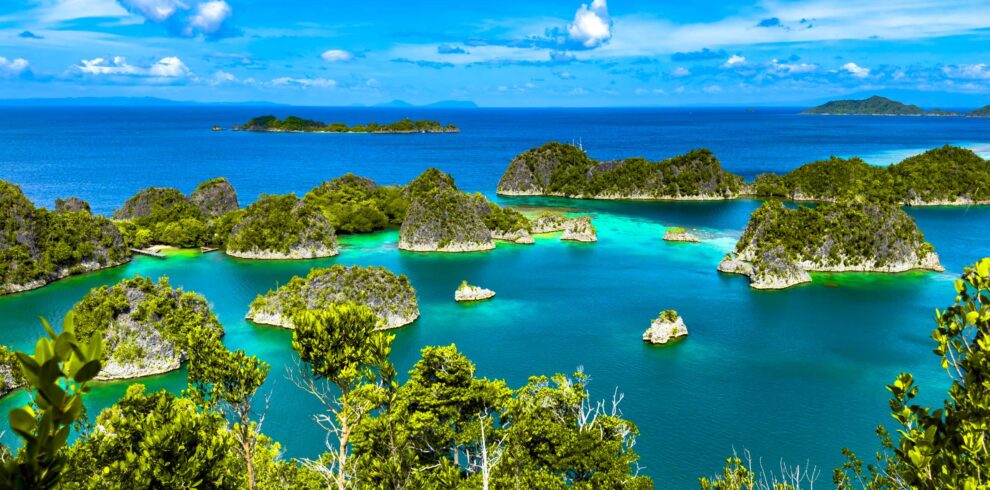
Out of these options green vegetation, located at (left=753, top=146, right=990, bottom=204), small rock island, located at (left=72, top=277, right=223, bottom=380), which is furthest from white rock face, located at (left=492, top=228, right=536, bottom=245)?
green vegetation, located at (left=753, top=146, right=990, bottom=204)

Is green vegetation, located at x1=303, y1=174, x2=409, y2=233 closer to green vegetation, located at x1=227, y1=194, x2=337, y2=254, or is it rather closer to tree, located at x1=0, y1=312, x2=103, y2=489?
green vegetation, located at x1=227, y1=194, x2=337, y2=254

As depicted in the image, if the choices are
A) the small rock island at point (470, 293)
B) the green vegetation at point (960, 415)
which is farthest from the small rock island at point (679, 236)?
the green vegetation at point (960, 415)

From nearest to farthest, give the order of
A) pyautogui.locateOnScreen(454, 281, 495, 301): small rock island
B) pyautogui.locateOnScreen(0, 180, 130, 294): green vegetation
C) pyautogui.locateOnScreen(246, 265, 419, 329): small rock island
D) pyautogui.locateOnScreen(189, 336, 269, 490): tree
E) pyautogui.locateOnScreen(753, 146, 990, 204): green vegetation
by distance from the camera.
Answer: pyautogui.locateOnScreen(189, 336, 269, 490): tree → pyautogui.locateOnScreen(246, 265, 419, 329): small rock island → pyautogui.locateOnScreen(454, 281, 495, 301): small rock island → pyautogui.locateOnScreen(0, 180, 130, 294): green vegetation → pyautogui.locateOnScreen(753, 146, 990, 204): green vegetation

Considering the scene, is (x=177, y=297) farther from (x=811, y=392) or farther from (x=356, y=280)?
(x=811, y=392)

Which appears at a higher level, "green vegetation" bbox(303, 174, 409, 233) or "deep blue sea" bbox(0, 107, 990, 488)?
"green vegetation" bbox(303, 174, 409, 233)

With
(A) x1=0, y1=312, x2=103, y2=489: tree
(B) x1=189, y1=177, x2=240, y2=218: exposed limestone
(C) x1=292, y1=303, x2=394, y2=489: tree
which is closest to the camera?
(A) x1=0, y1=312, x2=103, y2=489: tree

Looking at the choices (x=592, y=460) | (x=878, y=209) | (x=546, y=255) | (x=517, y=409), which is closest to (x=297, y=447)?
(x=517, y=409)
